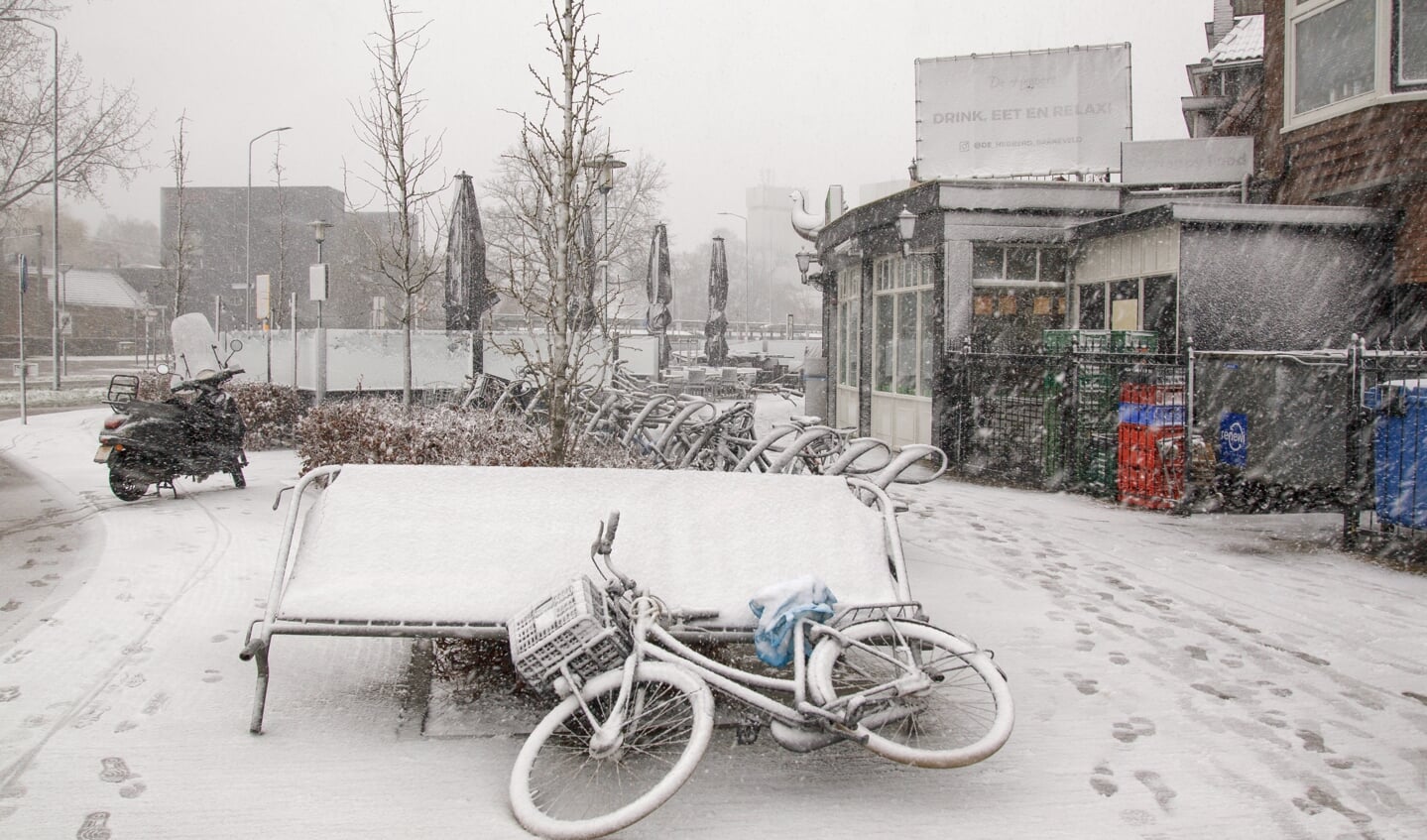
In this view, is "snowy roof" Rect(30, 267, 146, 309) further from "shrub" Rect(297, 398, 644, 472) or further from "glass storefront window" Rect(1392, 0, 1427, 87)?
"glass storefront window" Rect(1392, 0, 1427, 87)

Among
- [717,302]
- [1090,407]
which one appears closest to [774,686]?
[1090,407]

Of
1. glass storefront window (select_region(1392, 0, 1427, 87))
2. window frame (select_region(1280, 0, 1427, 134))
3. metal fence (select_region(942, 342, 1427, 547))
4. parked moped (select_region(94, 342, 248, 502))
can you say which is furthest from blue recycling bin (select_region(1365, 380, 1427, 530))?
parked moped (select_region(94, 342, 248, 502))

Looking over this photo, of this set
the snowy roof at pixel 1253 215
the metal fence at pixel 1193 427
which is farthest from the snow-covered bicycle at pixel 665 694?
the snowy roof at pixel 1253 215

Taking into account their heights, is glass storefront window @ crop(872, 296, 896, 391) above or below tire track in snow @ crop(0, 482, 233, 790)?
above

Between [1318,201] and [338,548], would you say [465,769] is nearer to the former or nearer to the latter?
[338,548]

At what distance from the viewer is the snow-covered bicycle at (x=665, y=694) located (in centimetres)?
338

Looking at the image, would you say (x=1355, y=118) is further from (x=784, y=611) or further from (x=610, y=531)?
(x=610, y=531)

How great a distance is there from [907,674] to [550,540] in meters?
1.61

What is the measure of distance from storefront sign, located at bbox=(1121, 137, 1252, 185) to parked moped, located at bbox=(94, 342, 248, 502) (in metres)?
11.5

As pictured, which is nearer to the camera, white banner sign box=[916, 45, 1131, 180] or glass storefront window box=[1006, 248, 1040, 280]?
glass storefront window box=[1006, 248, 1040, 280]

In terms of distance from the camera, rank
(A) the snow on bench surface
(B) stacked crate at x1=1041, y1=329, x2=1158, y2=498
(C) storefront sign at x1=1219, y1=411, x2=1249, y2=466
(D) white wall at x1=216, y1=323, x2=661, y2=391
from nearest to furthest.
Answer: (A) the snow on bench surface
(C) storefront sign at x1=1219, y1=411, x2=1249, y2=466
(B) stacked crate at x1=1041, y1=329, x2=1158, y2=498
(D) white wall at x1=216, y1=323, x2=661, y2=391

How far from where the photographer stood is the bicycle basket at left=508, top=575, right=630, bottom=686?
3580 mm

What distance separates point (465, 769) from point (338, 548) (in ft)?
3.71

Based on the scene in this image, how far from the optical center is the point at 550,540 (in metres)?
4.44
